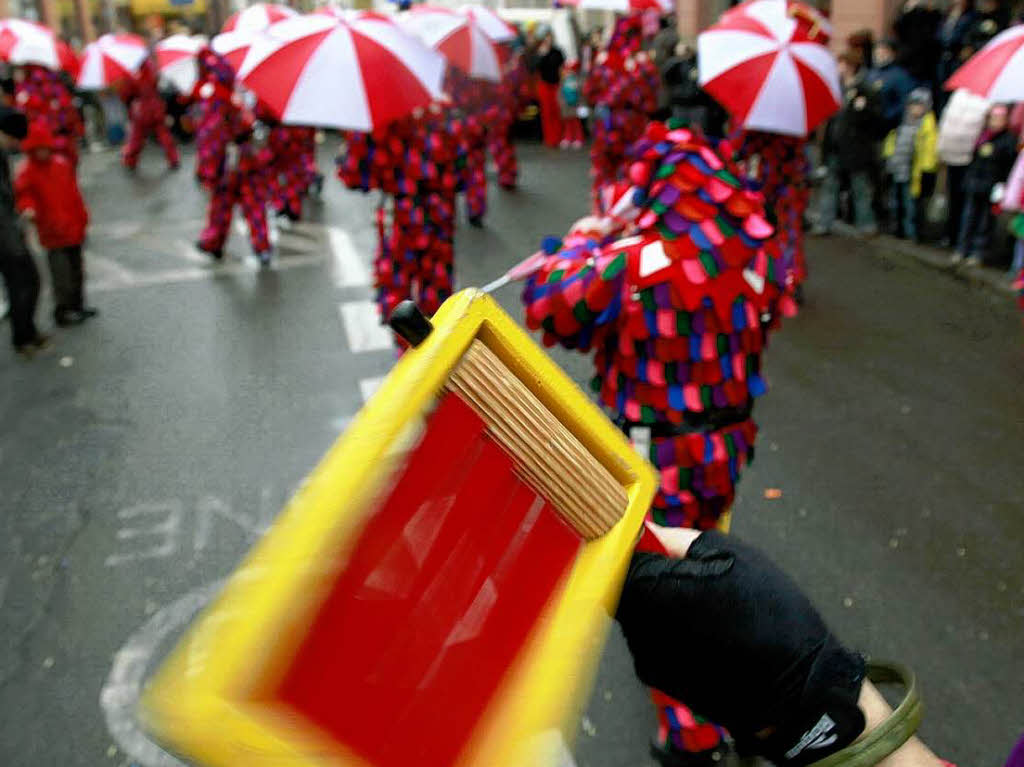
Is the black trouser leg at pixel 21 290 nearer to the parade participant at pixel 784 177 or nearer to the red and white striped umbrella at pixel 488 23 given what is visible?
the red and white striped umbrella at pixel 488 23

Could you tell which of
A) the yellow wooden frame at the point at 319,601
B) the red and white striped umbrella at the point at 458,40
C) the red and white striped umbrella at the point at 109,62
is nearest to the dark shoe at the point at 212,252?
the red and white striped umbrella at the point at 458,40

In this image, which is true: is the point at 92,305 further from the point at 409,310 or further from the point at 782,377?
the point at 409,310

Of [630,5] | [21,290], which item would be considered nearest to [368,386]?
[21,290]

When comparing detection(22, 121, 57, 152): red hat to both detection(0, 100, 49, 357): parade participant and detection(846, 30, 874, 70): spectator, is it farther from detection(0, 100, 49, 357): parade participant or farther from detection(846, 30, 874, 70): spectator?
detection(846, 30, 874, 70): spectator

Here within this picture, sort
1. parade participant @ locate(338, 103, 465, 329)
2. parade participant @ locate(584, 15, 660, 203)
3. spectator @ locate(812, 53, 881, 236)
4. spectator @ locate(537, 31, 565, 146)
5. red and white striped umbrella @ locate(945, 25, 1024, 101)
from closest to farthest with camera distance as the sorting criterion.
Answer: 1. red and white striped umbrella @ locate(945, 25, 1024, 101)
2. parade participant @ locate(338, 103, 465, 329)
3. spectator @ locate(812, 53, 881, 236)
4. parade participant @ locate(584, 15, 660, 203)
5. spectator @ locate(537, 31, 565, 146)

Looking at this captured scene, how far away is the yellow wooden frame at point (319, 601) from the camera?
66 cm

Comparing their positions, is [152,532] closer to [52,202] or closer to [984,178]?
[52,202]

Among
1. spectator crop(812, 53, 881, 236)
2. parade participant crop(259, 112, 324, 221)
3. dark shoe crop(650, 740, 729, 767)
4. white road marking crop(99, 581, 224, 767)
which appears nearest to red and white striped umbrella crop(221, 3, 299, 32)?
parade participant crop(259, 112, 324, 221)

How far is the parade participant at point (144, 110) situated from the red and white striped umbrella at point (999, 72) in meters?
13.0

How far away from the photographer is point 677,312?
8.59 feet

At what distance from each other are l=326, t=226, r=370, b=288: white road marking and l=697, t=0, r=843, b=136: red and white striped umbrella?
395 centimetres

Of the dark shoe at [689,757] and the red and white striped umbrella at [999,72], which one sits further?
the red and white striped umbrella at [999,72]

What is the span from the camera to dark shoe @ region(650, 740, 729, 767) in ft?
9.43

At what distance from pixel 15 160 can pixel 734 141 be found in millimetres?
13573
